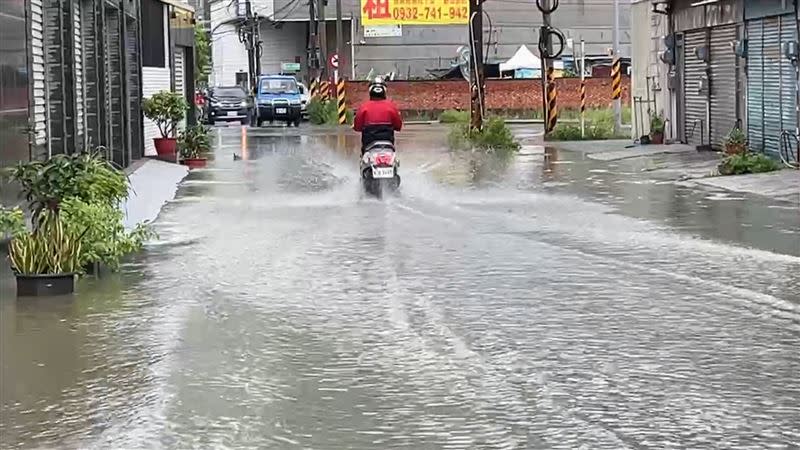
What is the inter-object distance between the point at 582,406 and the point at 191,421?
6.93 ft

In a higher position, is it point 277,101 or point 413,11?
point 413,11

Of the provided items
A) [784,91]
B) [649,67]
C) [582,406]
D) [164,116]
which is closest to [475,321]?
[582,406]

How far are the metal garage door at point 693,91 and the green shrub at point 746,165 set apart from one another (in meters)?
6.66

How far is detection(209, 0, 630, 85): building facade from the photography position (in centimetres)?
7288

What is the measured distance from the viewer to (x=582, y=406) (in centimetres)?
744

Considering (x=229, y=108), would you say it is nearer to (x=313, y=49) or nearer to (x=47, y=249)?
(x=313, y=49)

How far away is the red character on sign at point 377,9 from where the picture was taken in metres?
64.4

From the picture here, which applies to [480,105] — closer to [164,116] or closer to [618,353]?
[164,116]

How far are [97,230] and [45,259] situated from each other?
0.87 metres

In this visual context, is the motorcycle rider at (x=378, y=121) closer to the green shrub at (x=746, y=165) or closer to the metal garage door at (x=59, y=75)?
the metal garage door at (x=59, y=75)

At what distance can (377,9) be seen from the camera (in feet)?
212

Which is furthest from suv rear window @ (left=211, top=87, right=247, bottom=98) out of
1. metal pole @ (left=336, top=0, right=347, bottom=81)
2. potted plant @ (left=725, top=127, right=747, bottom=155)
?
potted plant @ (left=725, top=127, right=747, bottom=155)

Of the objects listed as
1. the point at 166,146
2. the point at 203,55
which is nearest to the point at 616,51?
the point at 166,146

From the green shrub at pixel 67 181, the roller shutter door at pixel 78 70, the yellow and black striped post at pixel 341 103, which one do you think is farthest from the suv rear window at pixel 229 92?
the green shrub at pixel 67 181
